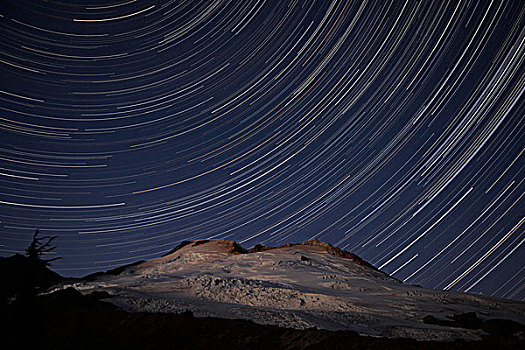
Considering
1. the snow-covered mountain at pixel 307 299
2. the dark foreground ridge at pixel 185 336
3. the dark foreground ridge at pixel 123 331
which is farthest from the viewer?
the snow-covered mountain at pixel 307 299

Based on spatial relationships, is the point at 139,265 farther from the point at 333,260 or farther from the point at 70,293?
the point at 70,293

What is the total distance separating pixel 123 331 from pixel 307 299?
41.7 feet

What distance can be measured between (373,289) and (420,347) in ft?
62.8

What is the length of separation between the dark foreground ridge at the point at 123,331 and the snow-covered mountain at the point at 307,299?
12.5 feet

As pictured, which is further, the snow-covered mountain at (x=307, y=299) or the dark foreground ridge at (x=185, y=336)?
the snow-covered mountain at (x=307, y=299)

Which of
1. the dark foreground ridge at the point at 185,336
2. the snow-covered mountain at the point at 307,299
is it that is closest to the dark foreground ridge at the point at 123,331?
the dark foreground ridge at the point at 185,336

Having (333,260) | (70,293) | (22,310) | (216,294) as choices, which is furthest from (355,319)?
(333,260)

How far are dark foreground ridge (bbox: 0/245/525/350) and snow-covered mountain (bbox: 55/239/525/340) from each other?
3.81 meters

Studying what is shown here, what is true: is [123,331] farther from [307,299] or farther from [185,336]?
[307,299]

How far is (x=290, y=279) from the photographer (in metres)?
26.1

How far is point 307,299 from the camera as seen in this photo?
18.4 metres

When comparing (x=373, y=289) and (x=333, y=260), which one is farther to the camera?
(x=333, y=260)

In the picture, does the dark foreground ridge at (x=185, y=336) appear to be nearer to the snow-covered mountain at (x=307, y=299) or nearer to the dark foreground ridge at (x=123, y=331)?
the dark foreground ridge at (x=123, y=331)

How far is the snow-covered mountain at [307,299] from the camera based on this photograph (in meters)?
12.5
